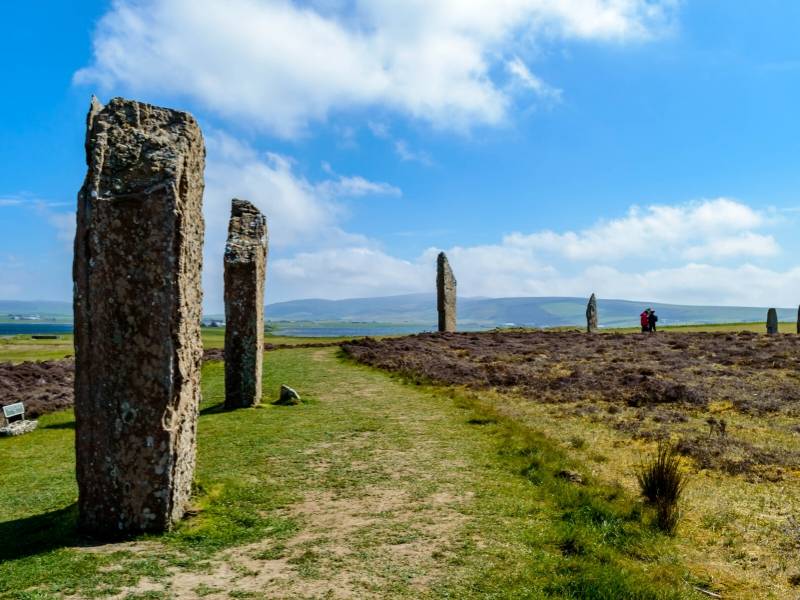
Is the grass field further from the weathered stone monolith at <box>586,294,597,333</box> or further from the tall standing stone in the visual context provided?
the weathered stone monolith at <box>586,294,597,333</box>

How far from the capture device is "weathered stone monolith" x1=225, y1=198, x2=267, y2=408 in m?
15.3

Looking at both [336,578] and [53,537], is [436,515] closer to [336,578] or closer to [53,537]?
[336,578]

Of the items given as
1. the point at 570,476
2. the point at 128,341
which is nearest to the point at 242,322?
the point at 128,341

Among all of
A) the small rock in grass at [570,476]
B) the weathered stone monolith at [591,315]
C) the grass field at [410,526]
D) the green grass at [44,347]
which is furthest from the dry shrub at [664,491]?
the weathered stone monolith at [591,315]

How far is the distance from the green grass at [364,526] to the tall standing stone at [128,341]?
0.57 meters

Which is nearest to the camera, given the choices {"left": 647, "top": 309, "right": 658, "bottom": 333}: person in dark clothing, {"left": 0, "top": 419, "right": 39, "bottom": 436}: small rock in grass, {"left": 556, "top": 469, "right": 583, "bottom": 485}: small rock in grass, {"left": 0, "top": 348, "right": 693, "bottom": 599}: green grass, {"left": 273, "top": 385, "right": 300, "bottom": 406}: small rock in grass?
{"left": 0, "top": 348, "right": 693, "bottom": 599}: green grass

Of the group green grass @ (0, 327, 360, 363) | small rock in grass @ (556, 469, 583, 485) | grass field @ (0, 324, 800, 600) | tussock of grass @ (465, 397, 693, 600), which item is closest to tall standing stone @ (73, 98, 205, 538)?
grass field @ (0, 324, 800, 600)

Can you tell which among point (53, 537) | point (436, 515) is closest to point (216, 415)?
point (53, 537)

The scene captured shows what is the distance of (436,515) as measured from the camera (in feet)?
24.4

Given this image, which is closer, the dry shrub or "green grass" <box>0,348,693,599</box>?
"green grass" <box>0,348,693,599</box>

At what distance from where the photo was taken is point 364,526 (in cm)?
710

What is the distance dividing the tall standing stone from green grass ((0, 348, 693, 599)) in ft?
1.87

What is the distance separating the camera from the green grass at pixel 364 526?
566 cm

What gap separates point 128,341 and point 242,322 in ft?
28.2
